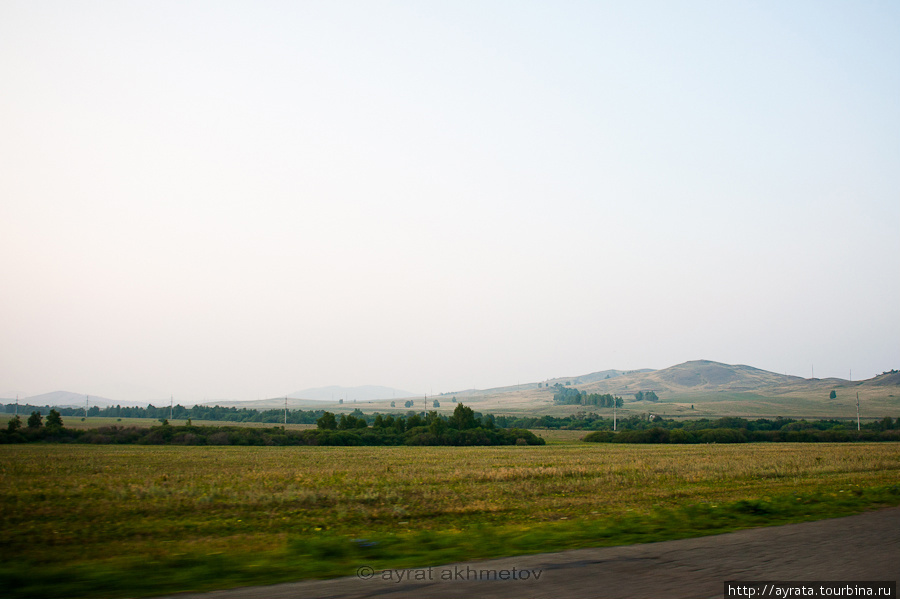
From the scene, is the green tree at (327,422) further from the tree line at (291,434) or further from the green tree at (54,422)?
the green tree at (54,422)

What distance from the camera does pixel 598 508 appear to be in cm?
1953

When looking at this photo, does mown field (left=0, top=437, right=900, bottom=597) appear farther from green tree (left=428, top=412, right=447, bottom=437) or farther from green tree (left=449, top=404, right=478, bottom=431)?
green tree (left=449, top=404, right=478, bottom=431)

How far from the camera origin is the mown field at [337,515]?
9.76 m

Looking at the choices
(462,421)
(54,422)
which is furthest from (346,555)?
(462,421)

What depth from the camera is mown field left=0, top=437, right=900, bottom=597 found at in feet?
32.0

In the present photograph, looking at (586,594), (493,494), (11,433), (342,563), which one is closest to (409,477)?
(493,494)

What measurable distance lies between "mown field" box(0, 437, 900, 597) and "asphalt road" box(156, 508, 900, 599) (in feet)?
2.70

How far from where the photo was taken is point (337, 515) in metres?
18.5

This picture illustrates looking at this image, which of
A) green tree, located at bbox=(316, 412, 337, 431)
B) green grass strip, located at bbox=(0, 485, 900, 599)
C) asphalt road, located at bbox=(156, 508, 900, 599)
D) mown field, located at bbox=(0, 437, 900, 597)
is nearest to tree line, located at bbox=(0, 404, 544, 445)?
green tree, located at bbox=(316, 412, 337, 431)

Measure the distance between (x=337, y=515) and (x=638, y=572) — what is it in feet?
38.3

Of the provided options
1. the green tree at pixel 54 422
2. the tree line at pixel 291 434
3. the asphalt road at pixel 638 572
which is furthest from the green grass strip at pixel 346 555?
the green tree at pixel 54 422

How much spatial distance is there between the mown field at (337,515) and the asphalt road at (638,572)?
0.82 m

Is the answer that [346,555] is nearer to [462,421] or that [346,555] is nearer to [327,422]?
[462,421]

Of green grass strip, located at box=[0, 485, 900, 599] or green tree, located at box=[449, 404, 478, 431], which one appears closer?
green grass strip, located at box=[0, 485, 900, 599]
